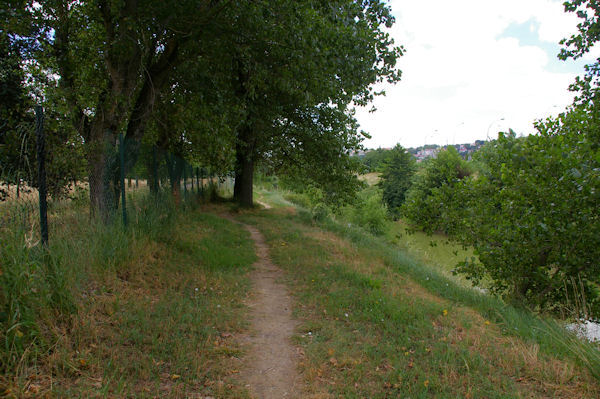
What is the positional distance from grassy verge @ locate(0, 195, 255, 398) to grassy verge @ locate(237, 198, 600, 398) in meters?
1.08

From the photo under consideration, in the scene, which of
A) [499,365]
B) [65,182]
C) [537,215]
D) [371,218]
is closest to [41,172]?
[65,182]

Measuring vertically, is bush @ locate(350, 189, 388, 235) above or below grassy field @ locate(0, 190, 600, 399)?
below

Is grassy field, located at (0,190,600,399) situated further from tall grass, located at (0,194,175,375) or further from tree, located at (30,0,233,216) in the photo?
tree, located at (30,0,233,216)

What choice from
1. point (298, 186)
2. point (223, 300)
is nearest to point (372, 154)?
point (298, 186)

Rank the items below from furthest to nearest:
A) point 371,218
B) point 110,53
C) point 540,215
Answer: point 371,218
point 110,53
point 540,215

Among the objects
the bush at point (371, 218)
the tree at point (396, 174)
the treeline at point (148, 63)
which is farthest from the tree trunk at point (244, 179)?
the tree at point (396, 174)

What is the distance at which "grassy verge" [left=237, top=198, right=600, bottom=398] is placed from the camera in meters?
3.63

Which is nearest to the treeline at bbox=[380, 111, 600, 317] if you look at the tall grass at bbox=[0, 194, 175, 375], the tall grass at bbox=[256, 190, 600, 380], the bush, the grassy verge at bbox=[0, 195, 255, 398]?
the tall grass at bbox=[256, 190, 600, 380]

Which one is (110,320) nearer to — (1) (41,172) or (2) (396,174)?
(1) (41,172)

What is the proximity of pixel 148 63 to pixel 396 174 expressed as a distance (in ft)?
135

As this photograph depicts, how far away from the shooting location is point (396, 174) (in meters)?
47.4

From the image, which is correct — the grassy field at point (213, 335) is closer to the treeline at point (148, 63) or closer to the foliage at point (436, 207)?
the treeline at point (148, 63)

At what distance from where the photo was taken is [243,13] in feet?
23.5

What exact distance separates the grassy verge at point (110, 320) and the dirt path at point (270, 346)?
20 cm
